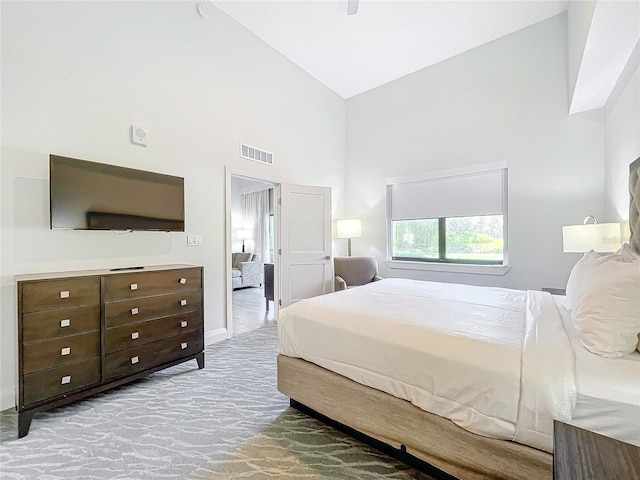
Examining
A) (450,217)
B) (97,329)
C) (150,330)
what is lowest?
(150,330)

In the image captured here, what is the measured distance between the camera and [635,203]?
202 cm

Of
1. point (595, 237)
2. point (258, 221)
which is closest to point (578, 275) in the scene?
point (595, 237)

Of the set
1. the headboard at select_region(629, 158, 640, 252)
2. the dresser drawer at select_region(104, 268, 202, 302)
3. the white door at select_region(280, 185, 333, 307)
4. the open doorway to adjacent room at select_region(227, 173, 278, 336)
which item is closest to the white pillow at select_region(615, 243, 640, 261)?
the headboard at select_region(629, 158, 640, 252)

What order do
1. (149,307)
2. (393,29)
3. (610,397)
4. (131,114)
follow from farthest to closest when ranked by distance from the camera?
(393,29) < (131,114) < (149,307) < (610,397)

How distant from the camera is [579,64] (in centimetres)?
246

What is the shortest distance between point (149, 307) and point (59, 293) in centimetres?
61

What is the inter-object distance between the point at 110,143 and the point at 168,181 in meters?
0.55

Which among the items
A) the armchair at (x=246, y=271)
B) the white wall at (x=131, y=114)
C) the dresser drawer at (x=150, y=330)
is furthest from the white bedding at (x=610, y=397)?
the armchair at (x=246, y=271)

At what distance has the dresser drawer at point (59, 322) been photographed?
1.81 metres

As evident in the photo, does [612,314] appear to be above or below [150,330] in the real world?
above

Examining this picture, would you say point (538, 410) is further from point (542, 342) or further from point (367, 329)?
point (367, 329)

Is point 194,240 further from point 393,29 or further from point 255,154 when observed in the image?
point 393,29

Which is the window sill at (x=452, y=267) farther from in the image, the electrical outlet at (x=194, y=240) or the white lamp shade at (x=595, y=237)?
the electrical outlet at (x=194, y=240)

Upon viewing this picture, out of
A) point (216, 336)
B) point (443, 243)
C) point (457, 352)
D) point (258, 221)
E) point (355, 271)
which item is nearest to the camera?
point (457, 352)
